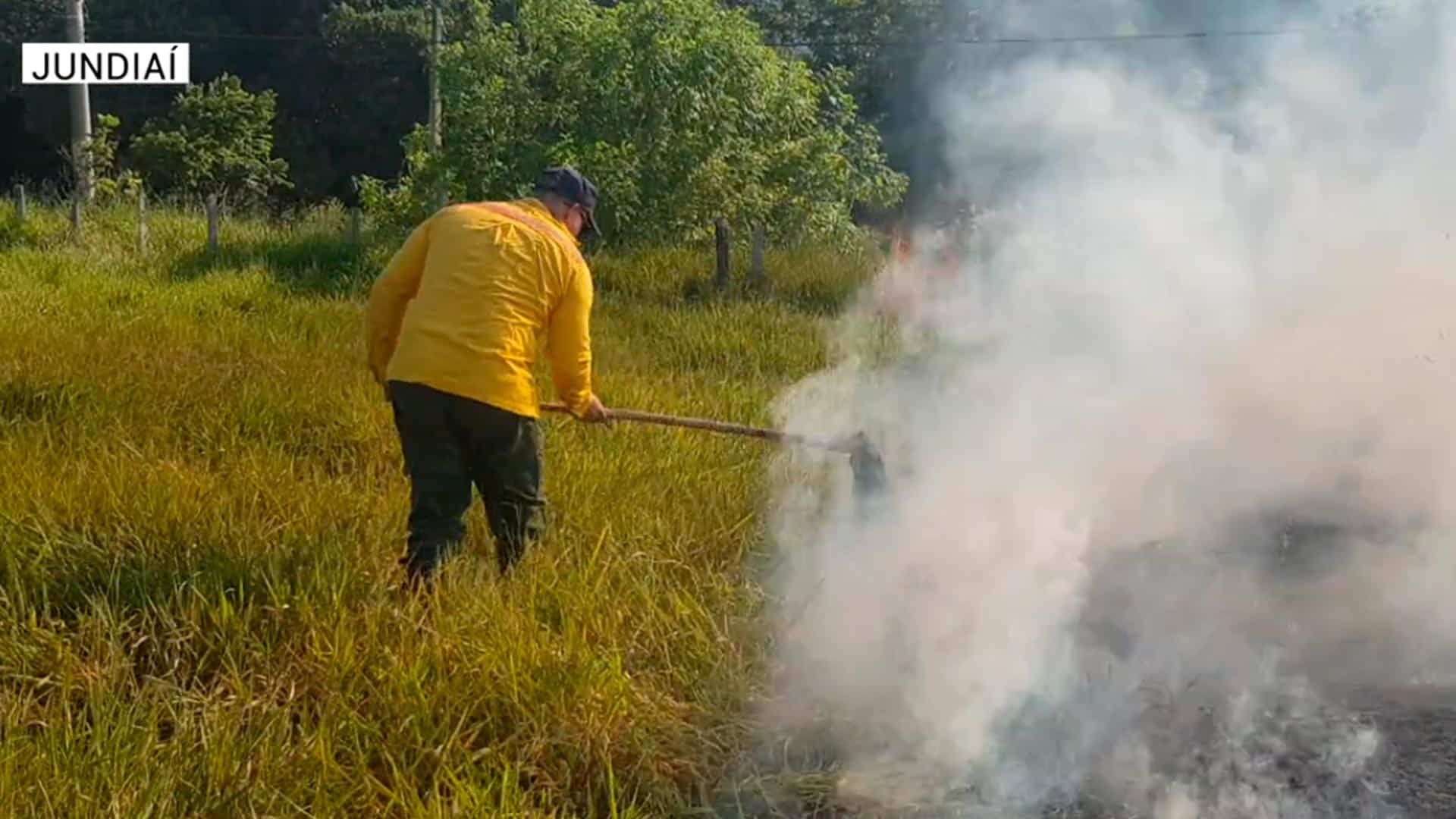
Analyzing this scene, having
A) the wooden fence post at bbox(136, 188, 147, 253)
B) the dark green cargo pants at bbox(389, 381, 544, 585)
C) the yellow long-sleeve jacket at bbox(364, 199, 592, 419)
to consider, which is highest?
the yellow long-sleeve jacket at bbox(364, 199, 592, 419)

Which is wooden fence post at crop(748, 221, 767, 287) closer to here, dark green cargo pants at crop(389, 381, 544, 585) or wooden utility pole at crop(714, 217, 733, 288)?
wooden utility pole at crop(714, 217, 733, 288)

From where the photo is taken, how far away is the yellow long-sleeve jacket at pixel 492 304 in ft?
14.2

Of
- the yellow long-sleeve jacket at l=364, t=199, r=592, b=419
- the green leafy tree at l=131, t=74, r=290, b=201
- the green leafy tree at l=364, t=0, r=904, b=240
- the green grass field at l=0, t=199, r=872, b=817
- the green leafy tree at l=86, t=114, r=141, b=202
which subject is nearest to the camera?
the green grass field at l=0, t=199, r=872, b=817

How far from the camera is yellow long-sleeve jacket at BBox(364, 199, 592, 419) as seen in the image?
4.33 metres

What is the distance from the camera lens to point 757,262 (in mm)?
13758

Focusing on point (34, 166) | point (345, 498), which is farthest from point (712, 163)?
point (34, 166)

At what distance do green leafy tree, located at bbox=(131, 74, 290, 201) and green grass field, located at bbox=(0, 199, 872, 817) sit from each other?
1688 centimetres

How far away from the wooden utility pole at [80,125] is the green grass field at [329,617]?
11681 mm

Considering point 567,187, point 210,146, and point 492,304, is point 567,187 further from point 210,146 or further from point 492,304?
point 210,146

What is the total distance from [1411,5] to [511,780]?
18.3 ft

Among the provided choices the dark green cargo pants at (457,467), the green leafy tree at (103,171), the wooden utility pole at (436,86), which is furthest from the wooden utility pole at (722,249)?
the dark green cargo pants at (457,467)

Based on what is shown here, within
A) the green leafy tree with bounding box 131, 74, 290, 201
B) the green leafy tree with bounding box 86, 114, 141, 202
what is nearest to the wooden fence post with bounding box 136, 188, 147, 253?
the green leafy tree with bounding box 86, 114, 141, 202

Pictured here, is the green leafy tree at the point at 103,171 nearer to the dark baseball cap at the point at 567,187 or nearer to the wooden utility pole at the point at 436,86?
the wooden utility pole at the point at 436,86

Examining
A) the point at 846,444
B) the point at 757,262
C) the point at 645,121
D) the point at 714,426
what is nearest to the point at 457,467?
the point at 714,426
